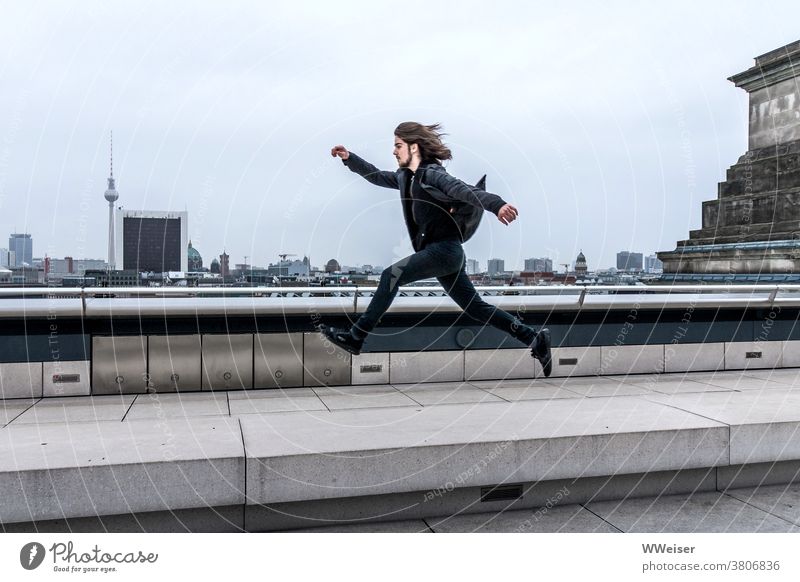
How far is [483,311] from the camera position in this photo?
576 cm

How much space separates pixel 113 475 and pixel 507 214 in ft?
9.90

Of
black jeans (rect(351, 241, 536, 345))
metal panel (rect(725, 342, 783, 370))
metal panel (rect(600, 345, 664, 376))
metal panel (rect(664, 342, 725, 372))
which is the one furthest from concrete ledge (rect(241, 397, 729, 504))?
metal panel (rect(725, 342, 783, 370))

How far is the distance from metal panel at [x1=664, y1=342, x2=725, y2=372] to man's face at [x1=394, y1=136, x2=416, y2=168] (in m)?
5.71

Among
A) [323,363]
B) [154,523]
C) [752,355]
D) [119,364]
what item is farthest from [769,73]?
[154,523]

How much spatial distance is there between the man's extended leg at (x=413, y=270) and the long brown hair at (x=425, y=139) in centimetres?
70

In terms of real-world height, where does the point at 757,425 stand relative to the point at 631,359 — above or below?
below

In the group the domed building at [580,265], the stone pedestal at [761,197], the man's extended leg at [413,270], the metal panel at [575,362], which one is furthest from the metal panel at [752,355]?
the man's extended leg at [413,270]

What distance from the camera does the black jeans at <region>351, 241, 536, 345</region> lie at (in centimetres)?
529

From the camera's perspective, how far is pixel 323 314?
806 centimetres

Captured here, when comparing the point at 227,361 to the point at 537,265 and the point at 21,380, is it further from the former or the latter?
the point at 537,265

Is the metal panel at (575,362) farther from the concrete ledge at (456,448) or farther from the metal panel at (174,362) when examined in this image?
the metal panel at (174,362)
